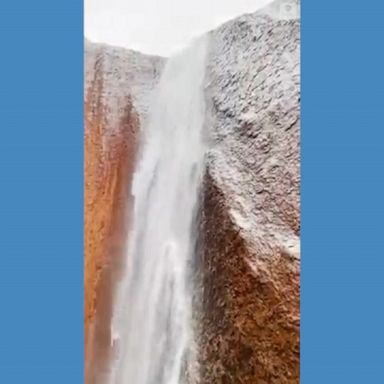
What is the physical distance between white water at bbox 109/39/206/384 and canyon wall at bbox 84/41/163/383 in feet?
0.14

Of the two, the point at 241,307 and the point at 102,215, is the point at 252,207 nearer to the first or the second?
the point at 241,307

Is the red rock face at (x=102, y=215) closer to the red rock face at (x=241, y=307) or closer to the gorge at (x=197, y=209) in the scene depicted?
the gorge at (x=197, y=209)

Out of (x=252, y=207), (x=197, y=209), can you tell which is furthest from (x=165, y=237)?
(x=252, y=207)

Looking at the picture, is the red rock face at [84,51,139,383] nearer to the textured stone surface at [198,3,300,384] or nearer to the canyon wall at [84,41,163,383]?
the canyon wall at [84,41,163,383]

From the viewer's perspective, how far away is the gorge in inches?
97.8

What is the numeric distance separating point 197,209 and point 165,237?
0.45 feet

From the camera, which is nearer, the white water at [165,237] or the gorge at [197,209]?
the gorge at [197,209]

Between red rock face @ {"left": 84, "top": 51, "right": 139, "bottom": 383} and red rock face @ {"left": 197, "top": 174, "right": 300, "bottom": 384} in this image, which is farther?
red rock face @ {"left": 84, "top": 51, "right": 139, "bottom": 383}

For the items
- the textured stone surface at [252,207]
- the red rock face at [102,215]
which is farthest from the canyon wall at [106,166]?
the textured stone surface at [252,207]

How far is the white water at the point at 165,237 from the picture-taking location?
2623 mm

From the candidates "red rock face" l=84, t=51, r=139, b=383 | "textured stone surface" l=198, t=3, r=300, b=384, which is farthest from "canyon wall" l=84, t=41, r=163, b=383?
"textured stone surface" l=198, t=3, r=300, b=384

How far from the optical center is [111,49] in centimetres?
274

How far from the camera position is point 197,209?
2.61 meters

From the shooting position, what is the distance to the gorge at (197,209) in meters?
2.48
